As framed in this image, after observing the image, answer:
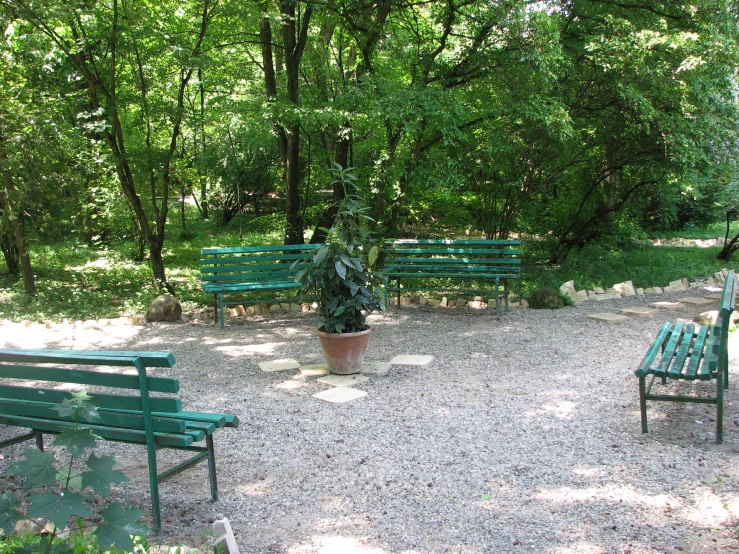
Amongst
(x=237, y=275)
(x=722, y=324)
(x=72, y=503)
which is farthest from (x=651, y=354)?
(x=237, y=275)

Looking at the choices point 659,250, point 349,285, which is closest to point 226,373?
point 349,285

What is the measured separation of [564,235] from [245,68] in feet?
21.7

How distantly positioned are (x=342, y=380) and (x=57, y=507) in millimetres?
3454

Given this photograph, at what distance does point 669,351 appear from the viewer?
13.4ft

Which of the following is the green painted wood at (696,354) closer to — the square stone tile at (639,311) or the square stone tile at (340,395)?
the square stone tile at (340,395)

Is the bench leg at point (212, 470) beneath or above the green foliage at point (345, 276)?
beneath

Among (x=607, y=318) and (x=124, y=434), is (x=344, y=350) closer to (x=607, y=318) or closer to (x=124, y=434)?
(x=124, y=434)

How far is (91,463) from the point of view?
212cm

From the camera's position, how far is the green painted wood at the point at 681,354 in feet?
12.0

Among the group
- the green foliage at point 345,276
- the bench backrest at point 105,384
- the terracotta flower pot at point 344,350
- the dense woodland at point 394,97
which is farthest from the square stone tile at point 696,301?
the bench backrest at point 105,384

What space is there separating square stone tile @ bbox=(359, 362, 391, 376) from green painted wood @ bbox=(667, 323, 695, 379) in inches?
98.1

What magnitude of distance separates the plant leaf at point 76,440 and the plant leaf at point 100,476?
5cm

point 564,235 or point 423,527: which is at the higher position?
point 564,235

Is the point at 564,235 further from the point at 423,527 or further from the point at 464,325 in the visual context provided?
the point at 423,527
